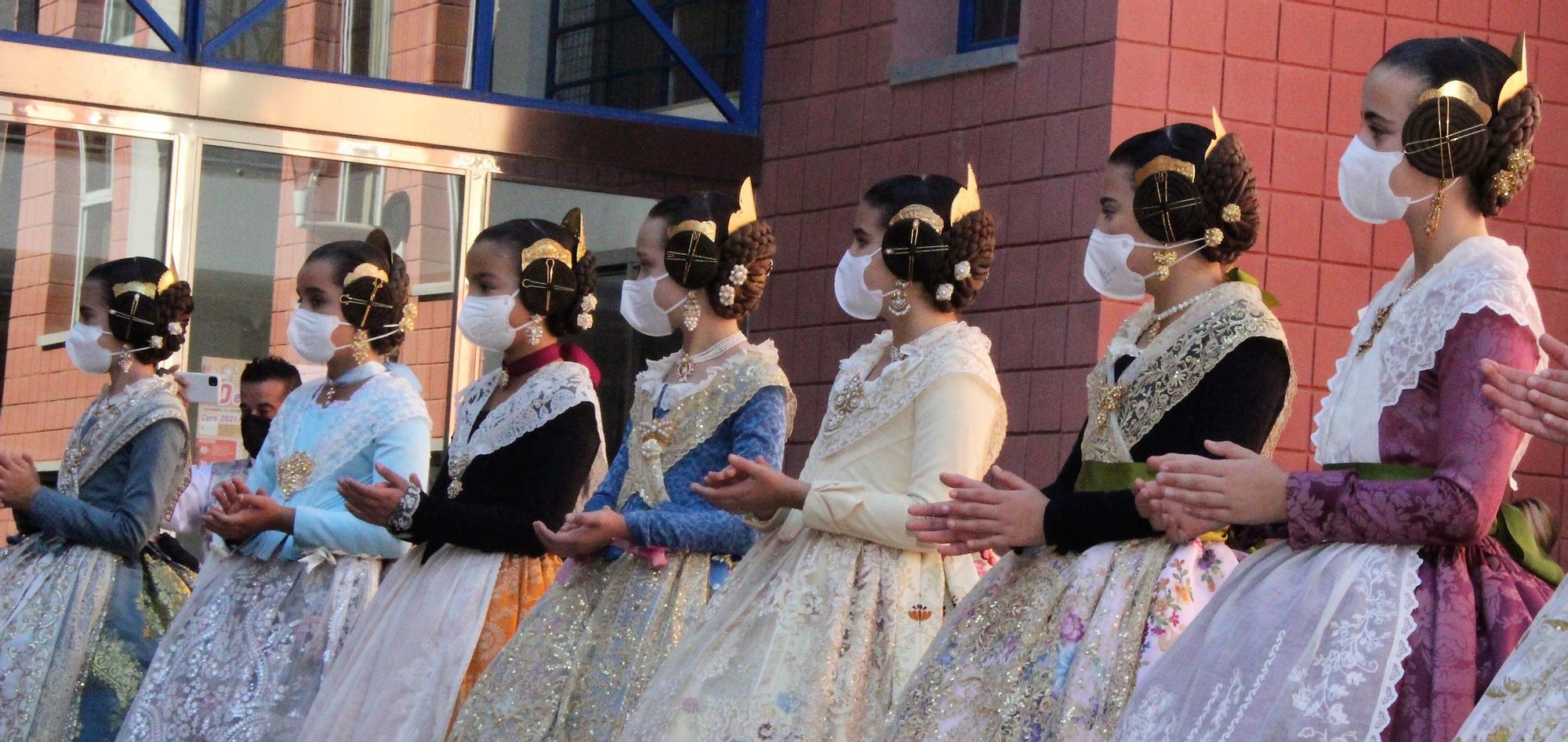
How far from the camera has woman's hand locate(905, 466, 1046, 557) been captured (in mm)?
3281

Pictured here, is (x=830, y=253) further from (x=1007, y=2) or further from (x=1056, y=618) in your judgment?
(x=1056, y=618)

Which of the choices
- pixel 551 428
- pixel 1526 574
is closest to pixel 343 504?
pixel 551 428

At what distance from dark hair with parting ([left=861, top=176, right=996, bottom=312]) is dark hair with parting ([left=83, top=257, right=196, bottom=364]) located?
2701 millimetres

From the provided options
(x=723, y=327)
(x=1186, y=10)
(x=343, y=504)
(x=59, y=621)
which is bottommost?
(x=59, y=621)

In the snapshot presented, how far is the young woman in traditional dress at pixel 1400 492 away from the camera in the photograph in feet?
8.75

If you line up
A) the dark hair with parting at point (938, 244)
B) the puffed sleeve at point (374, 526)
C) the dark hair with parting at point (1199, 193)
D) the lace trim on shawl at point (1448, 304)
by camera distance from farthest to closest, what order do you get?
the puffed sleeve at point (374, 526) < the dark hair with parting at point (938, 244) < the dark hair with parting at point (1199, 193) < the lace trim on shawl at point (1448, 304)

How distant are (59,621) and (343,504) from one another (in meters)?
0.92

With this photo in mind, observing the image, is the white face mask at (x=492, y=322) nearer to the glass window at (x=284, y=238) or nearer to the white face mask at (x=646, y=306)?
the white face mask at (x=646, y=306)

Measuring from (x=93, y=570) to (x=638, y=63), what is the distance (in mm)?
3741

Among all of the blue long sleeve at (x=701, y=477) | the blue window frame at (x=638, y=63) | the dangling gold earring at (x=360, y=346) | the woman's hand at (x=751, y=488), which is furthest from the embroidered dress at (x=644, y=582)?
the blue window frame at (x=638, y=63)

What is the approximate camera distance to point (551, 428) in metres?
4.65

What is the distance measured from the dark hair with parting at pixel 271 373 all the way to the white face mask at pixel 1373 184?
16.4 feet

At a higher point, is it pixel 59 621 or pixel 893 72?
pixel 893 72

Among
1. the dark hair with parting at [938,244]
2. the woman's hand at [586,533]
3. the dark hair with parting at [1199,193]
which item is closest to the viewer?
the dark hair with parting at [1199,193]
